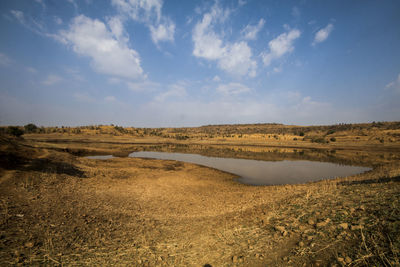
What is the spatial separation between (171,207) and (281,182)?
29.2 ft

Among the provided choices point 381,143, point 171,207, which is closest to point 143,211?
point 171,207

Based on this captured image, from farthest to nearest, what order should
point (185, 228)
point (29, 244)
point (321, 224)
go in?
1. point (185, 228)
2. point (321, 224)
3. point (29, 244)

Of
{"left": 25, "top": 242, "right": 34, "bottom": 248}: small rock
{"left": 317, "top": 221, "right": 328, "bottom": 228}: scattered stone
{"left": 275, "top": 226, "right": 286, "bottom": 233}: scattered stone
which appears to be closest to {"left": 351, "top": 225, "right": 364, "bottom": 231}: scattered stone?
{"left": 317, "top": 221, "right": 328, "bottom": 228}: scattered stone

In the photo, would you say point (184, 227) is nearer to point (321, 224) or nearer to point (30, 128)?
point (321, 224)

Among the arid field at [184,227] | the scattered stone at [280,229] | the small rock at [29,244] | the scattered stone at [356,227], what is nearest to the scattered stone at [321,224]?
the arid field at [184,227]

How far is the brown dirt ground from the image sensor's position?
3354 mm

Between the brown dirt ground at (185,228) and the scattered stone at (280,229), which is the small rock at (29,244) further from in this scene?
the scattered stone at (280,229)

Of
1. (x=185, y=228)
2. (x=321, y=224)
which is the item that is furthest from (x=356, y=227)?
(x=185, y=228)

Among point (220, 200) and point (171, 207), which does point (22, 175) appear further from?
point (220, 200)

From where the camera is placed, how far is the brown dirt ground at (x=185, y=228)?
335 cm

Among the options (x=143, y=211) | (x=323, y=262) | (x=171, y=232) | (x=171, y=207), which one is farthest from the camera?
(x=171, y=207)

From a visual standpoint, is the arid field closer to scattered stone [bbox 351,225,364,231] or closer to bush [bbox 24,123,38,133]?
scattered stone [bbox 351,225,364,231]

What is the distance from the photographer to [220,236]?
15.3 feet

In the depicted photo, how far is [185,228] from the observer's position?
5.34m
